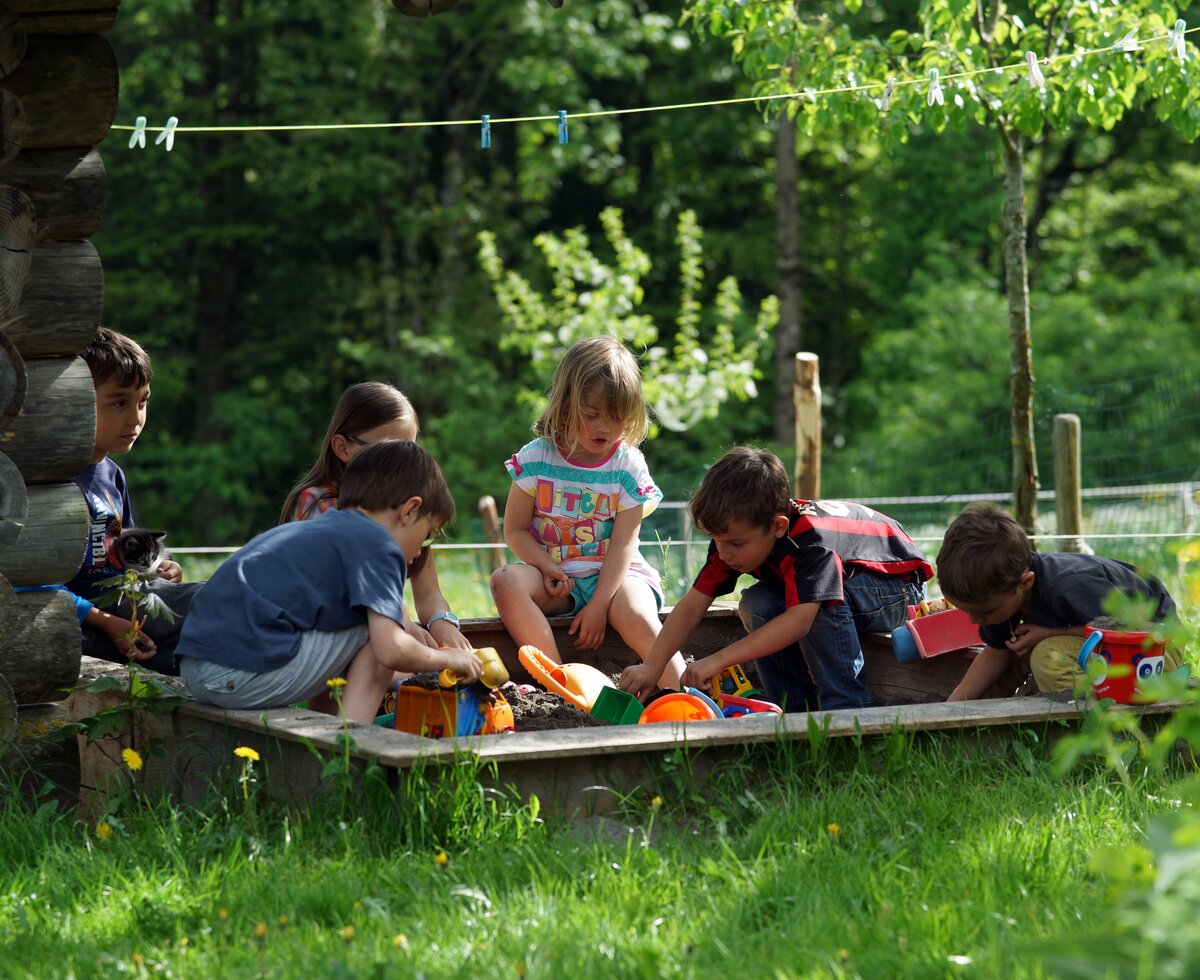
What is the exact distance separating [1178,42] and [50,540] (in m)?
4.80

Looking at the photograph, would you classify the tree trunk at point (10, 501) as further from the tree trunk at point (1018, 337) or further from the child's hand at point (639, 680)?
the tree trunk at point (1018, 337)

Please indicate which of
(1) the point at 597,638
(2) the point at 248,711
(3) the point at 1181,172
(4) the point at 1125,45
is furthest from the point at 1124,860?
(3) the point at 1181,172

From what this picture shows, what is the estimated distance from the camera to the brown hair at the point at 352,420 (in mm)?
4730

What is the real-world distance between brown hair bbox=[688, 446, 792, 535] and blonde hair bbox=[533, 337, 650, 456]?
2.18ft

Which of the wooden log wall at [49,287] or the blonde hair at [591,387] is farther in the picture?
the blonde hair at [591,387]

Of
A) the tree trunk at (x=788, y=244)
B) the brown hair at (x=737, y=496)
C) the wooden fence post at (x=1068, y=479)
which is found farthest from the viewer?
the tree trunk at (x=788, y=244)

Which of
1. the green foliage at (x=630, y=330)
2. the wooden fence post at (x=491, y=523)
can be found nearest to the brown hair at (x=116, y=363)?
the wooden fence post at (x=491, y=523)

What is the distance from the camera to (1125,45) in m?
6.18

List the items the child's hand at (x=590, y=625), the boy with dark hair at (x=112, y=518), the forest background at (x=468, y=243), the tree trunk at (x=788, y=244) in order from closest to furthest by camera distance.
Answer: the boy with dark hair at (x=112, y=518), the child's hand at (x=590, y=625), the tree trunk at (x=788, y=244), the forest background at (x=468, y=243)

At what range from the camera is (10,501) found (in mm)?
3619

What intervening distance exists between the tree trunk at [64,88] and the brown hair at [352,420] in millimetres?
1144

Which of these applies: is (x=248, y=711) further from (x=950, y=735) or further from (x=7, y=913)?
(x=950, y=735)

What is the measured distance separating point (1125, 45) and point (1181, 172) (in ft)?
58.6

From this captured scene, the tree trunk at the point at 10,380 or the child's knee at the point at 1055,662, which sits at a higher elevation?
the tree trunk at the point at 10,380
